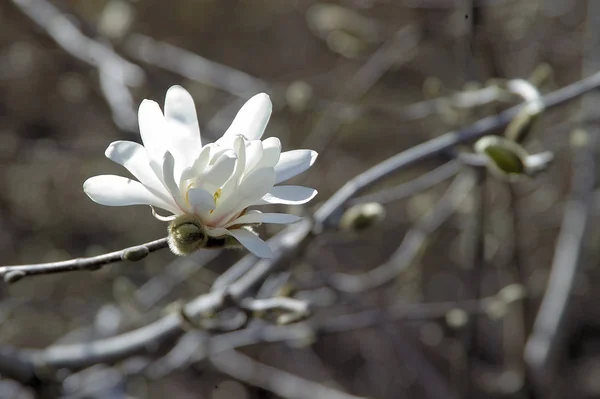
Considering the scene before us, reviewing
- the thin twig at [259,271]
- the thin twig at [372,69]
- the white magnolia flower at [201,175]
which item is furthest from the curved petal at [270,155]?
the thin twig at [372,69]

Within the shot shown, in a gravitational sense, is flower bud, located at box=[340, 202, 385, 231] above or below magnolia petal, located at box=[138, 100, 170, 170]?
above

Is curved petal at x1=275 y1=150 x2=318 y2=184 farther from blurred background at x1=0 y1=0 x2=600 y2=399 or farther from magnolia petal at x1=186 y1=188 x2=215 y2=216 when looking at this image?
blurred background at x1=0 y1=0 x2=600 y2=399

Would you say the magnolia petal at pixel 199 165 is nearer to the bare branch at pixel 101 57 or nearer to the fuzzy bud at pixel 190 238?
the fuzzy bud at pixel 190 238

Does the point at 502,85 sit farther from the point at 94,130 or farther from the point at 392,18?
the point at 94,130

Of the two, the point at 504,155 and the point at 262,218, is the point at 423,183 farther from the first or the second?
the point at 262,218

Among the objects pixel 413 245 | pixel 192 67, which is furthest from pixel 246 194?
pixel 192 67

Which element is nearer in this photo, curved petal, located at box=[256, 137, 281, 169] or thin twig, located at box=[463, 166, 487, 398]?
curved petal, located at box=[256, 137, 281, 169]

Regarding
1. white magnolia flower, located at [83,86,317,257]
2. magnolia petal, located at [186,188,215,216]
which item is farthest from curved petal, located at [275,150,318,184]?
magnolia petal, located at [186,188,215,216]
